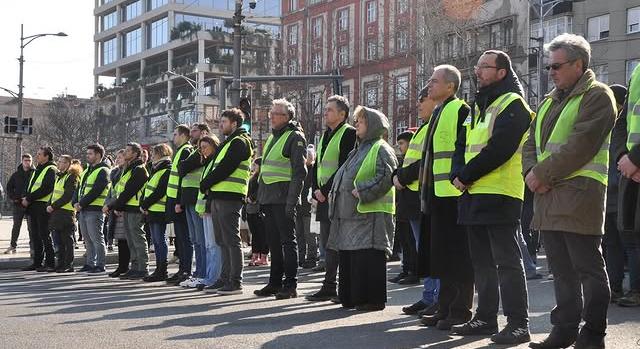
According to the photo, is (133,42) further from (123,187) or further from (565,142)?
(565,142)

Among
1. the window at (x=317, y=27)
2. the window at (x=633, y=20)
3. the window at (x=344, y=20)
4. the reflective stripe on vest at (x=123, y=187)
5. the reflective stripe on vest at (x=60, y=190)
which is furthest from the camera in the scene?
the window at (x=317, y=27)

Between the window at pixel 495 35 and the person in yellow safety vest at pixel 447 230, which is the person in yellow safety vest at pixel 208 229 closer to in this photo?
the person in yellow safety vest at pixel 447 230

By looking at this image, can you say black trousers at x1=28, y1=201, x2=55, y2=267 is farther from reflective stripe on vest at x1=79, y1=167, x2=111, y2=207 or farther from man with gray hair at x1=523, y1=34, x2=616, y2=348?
man with gray hair at x1=523, y1=34, x2=616, y2=348

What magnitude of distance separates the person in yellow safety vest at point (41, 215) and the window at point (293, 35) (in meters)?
63.4

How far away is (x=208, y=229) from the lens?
1056cm

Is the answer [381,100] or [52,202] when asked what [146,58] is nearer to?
[381,100]

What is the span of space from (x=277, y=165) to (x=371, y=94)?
180 feet

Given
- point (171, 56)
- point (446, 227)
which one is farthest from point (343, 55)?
point (446, 227)

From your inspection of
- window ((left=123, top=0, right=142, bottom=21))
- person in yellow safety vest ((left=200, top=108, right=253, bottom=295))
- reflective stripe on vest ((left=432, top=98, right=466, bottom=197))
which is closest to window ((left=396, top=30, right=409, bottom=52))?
window ((left=123, top=0, right=142, bottom=21))

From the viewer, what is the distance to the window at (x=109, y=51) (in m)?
94.8

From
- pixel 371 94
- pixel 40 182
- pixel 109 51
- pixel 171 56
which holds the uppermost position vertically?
pixel 109 51

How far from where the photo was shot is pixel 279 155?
31.7ft

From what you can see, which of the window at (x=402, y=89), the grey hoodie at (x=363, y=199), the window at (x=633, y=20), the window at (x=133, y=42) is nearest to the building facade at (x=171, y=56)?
the window at (x=133, y=42)

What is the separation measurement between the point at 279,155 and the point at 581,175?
14.6 ft
